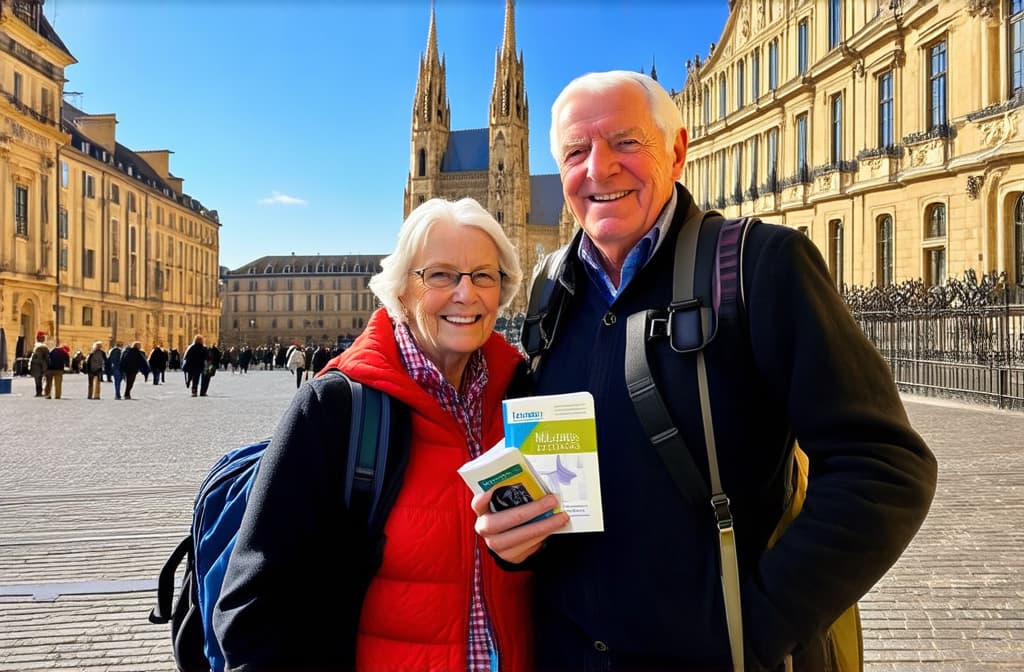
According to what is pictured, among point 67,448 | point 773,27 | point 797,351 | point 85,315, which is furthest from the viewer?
point 85,315

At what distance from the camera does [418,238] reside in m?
2.14

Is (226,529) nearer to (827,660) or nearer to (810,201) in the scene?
(827,660)

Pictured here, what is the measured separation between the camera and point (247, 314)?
10494cm

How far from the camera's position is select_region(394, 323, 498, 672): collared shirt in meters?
1.96

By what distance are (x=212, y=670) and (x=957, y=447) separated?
978cm

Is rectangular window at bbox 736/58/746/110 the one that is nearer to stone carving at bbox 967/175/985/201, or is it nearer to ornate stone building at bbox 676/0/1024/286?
ornate stone building at bbox 676/0/1024/286

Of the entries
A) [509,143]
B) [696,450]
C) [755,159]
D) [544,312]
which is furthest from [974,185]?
[509,143]

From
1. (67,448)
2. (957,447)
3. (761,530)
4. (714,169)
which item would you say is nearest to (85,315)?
(714,169)

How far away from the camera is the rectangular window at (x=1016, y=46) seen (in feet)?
59.9

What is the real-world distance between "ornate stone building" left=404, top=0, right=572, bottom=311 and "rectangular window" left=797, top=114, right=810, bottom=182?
58.7 meters

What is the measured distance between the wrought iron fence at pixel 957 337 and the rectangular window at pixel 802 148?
9.87m

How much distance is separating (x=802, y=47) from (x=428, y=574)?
31.0 m

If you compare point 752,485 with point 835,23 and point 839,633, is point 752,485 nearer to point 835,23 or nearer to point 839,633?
point 839,633

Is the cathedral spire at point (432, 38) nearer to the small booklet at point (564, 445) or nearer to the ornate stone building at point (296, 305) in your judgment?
the ornate stone building at point (296, 305)
